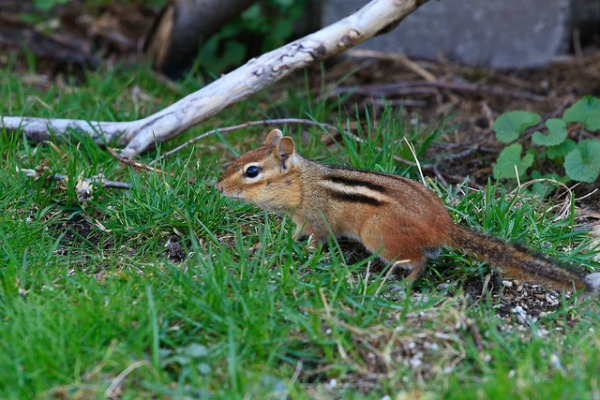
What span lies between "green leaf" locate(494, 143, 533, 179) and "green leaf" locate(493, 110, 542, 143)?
4.3 inches

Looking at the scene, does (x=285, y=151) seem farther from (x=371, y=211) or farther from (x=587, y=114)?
(x=587, y=114)

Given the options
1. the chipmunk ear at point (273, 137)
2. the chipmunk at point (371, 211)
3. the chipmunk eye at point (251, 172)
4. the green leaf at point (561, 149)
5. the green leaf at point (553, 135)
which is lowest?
the green leaf at point (561, 149)

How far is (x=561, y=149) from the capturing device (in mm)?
5184

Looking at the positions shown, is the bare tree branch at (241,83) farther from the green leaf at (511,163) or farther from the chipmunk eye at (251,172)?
the green leaf at (511,163)

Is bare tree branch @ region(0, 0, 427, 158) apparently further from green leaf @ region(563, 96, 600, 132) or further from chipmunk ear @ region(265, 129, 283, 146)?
green leaf @ region(563, 96, 600, 132)

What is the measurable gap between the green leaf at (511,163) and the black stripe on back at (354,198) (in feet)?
4.37

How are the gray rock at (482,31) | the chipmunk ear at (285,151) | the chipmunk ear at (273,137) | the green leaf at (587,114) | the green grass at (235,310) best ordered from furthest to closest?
1. the gray rock at (482,31)
2. the green leaf at (587,114)
3. the chipmunk ear at (273,137)
4. the chipmunk ear at (285,151)
5. the green grass at (235,310)

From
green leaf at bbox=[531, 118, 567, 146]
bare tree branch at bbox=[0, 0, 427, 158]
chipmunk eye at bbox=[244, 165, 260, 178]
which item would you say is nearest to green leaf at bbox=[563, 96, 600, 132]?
green leaf at bbox=[531, 118, 567, 146]

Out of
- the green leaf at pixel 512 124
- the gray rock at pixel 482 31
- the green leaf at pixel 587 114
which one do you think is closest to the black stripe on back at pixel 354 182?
the green leaf at pixel 512 124

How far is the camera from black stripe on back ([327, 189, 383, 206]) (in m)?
3.91

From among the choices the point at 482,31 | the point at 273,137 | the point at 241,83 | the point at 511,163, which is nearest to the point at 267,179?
the point at 273,137

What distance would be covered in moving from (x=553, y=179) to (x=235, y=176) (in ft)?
6.58

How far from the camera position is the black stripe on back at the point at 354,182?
393 centimetres

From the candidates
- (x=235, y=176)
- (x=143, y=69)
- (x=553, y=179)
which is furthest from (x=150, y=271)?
(x=143, y=69)
